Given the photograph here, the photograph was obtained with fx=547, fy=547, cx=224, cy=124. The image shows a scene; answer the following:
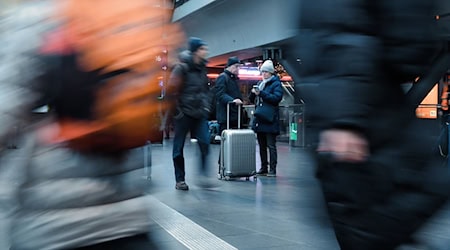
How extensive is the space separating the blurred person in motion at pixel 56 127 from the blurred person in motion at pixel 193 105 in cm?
479

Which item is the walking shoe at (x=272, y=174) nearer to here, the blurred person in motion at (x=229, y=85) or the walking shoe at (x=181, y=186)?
the blurred person in motion at (x=229, y=85)

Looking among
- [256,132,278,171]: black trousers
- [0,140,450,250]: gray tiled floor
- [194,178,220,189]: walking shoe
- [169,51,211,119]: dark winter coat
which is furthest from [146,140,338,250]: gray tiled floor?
[169,51,211,119]: dark winter coat

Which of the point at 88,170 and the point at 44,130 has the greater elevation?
the point at 44,130

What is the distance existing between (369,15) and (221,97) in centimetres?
630

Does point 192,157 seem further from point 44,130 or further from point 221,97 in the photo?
point 44,130

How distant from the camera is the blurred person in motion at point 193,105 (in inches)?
253

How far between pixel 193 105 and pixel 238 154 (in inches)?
52.8

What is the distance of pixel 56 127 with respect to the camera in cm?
155

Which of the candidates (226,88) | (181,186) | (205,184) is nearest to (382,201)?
(181,186)

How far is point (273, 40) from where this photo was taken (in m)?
16.7

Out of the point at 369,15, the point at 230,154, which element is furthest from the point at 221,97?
the point at 369,15

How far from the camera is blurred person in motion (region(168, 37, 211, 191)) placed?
21.1ft

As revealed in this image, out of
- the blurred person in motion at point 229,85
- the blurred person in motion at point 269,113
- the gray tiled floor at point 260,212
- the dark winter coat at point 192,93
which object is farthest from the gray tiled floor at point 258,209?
the blurred person in motion at point 229,85

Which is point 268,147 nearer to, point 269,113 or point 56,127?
point 269,113
